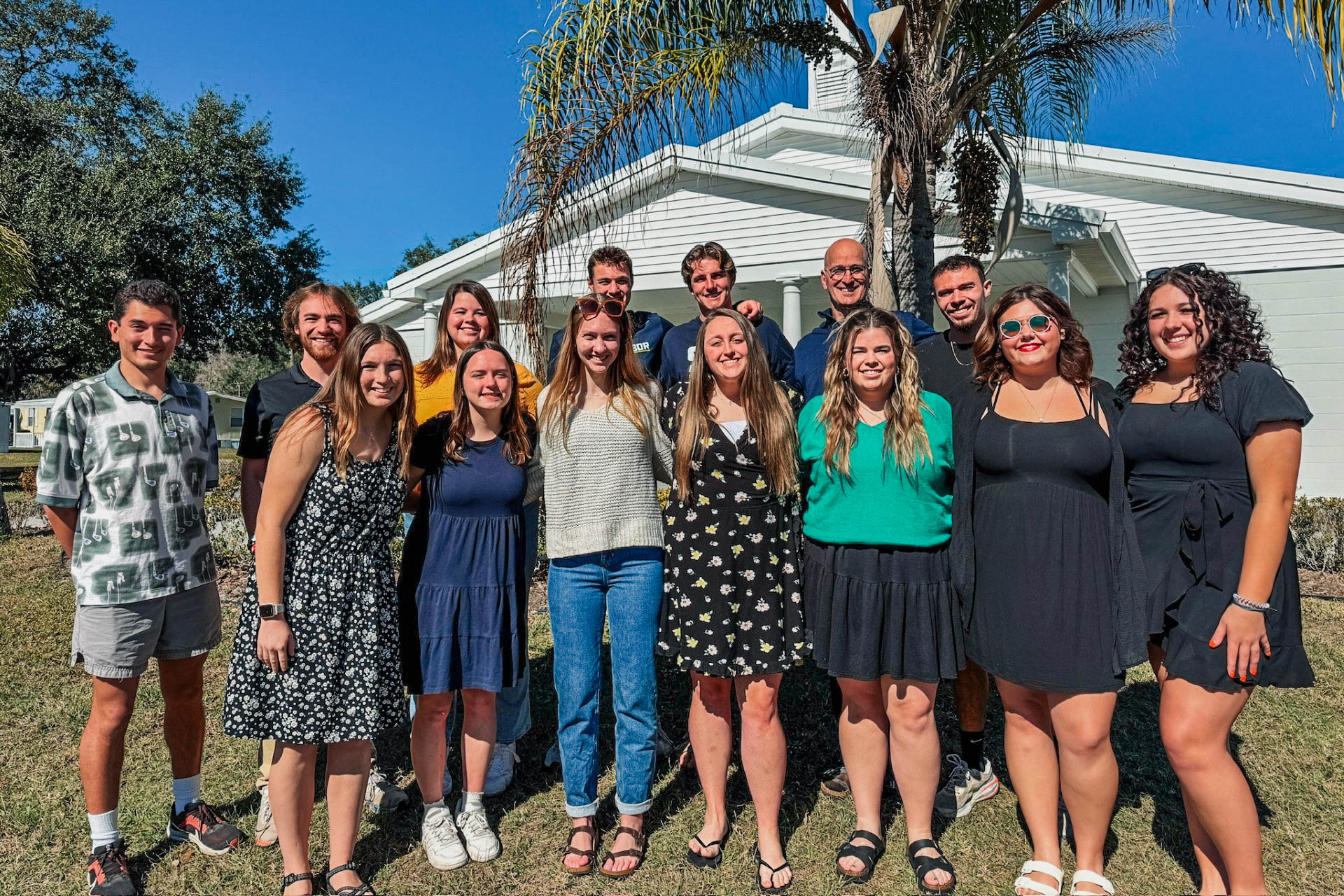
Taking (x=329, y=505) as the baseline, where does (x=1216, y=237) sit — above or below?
above

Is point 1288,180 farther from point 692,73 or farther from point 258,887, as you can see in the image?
point 258,887

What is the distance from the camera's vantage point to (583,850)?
10.5ft

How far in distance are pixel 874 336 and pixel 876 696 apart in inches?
53.0

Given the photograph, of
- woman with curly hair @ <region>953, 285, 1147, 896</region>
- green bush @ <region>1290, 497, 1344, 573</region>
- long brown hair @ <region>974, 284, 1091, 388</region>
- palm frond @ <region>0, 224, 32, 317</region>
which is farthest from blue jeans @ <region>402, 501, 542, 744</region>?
palm frond @ <region>0, 224, 32, 317</region>

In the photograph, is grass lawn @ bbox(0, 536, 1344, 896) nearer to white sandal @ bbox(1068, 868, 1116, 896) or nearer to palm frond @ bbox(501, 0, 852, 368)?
white sandal @ bbox(1068, 868, 1116, 896)

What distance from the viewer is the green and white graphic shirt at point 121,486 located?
305 cm

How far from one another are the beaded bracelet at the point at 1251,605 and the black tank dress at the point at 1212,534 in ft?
0.14

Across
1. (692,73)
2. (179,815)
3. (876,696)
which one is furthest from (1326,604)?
(179,815)

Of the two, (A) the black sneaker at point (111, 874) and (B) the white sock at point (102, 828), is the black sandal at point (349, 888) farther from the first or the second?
(B) the white sock at point (102, 828)

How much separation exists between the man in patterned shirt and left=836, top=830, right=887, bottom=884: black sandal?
2.46m

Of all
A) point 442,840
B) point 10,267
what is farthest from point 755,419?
point 10,267

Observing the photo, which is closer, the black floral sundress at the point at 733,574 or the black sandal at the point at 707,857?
the black floral sundress at the point at 733,574

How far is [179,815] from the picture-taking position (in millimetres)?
3414

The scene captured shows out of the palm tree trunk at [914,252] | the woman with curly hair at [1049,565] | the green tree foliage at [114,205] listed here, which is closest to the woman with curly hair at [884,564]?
the woman with curly hair at [1049,565]
